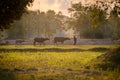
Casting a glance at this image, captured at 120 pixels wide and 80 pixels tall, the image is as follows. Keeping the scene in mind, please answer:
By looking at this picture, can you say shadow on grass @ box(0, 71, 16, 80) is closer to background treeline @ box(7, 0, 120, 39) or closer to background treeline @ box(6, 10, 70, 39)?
background treeline @ box(7, 0, 120, 39)

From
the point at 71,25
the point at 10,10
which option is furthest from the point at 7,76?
the point at 71,25

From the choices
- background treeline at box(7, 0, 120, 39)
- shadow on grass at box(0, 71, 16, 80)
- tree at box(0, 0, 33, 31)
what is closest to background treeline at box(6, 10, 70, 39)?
background treeline at box(7, 0, 120, 39)

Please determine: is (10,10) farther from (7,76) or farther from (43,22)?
(43,22)

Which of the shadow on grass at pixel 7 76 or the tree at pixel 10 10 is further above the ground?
the tree at pixel 10 10

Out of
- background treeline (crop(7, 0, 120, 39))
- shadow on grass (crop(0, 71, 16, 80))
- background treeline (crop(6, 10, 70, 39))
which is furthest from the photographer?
background treeline (crop(6, 10, 70, 39))

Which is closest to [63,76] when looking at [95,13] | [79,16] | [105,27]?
[95,13]

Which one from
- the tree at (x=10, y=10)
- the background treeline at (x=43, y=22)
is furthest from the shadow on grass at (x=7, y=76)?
the background treeline at (x=43, y=22)

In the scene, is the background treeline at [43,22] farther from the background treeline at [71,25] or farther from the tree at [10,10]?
the tree at [10,10]

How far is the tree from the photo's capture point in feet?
91.7

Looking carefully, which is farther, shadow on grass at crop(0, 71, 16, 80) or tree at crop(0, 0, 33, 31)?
tree at crop(0, 0, 33, 31)

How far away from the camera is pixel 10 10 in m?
29.0

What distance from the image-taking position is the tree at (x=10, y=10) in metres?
28.0

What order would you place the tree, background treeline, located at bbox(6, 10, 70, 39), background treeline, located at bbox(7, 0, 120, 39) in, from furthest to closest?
background treeline, located at bbox(6, 10, 70, 39)
background treeline, located at bbox(7, 0, 120, 39)
the tree

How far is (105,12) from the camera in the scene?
1233 inches
